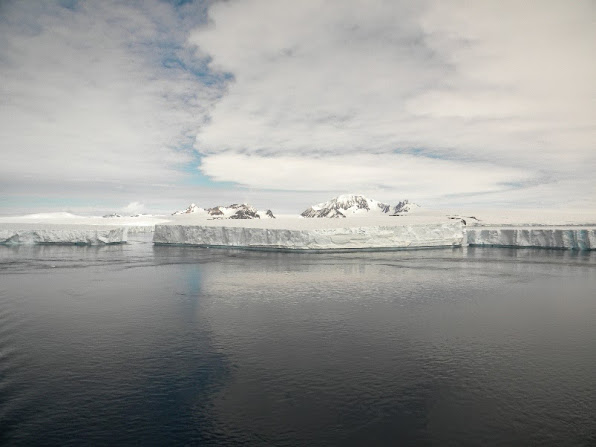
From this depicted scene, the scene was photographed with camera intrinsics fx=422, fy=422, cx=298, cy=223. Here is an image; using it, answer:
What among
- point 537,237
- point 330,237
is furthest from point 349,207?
point 330,237

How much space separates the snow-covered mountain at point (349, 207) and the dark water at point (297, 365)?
106969mm

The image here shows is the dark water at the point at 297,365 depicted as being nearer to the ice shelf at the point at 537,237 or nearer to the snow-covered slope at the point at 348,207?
the ice shelf at the point at 537,237

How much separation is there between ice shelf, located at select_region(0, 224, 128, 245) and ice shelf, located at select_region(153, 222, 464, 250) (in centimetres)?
547

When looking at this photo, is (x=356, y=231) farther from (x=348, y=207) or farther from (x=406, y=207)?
(x=348, y=207)

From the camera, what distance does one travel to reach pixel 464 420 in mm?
4512

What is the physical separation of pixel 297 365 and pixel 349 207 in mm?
120759

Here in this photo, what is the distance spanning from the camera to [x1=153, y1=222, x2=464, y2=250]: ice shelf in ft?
80.6

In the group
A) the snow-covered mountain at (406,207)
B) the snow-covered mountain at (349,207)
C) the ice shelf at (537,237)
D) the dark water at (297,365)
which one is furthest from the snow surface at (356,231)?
the snow-covered mountain at (349,207)

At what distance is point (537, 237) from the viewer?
27.1 meters

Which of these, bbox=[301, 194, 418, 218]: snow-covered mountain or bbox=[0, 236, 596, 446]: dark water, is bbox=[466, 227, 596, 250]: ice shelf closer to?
bbox=[0, 236, 596, 446]: dark water

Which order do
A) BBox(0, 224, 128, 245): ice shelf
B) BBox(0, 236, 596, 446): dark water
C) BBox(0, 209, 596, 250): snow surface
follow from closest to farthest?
1. BBox(0, 236, 596, 446): dark water
2. BBox(0, 209, 596, 250): snow surface
3. BBox(0, 224, 128, 245): ice shelf

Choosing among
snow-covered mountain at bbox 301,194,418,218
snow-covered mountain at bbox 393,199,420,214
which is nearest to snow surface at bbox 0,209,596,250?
snow-covered mountain at bbox 393,199,420,214

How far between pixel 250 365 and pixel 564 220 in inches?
1414

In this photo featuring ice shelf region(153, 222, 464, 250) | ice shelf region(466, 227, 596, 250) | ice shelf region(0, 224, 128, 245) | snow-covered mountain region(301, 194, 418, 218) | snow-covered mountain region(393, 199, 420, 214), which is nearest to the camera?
ice shelf region(153, 222, 464, 250)
